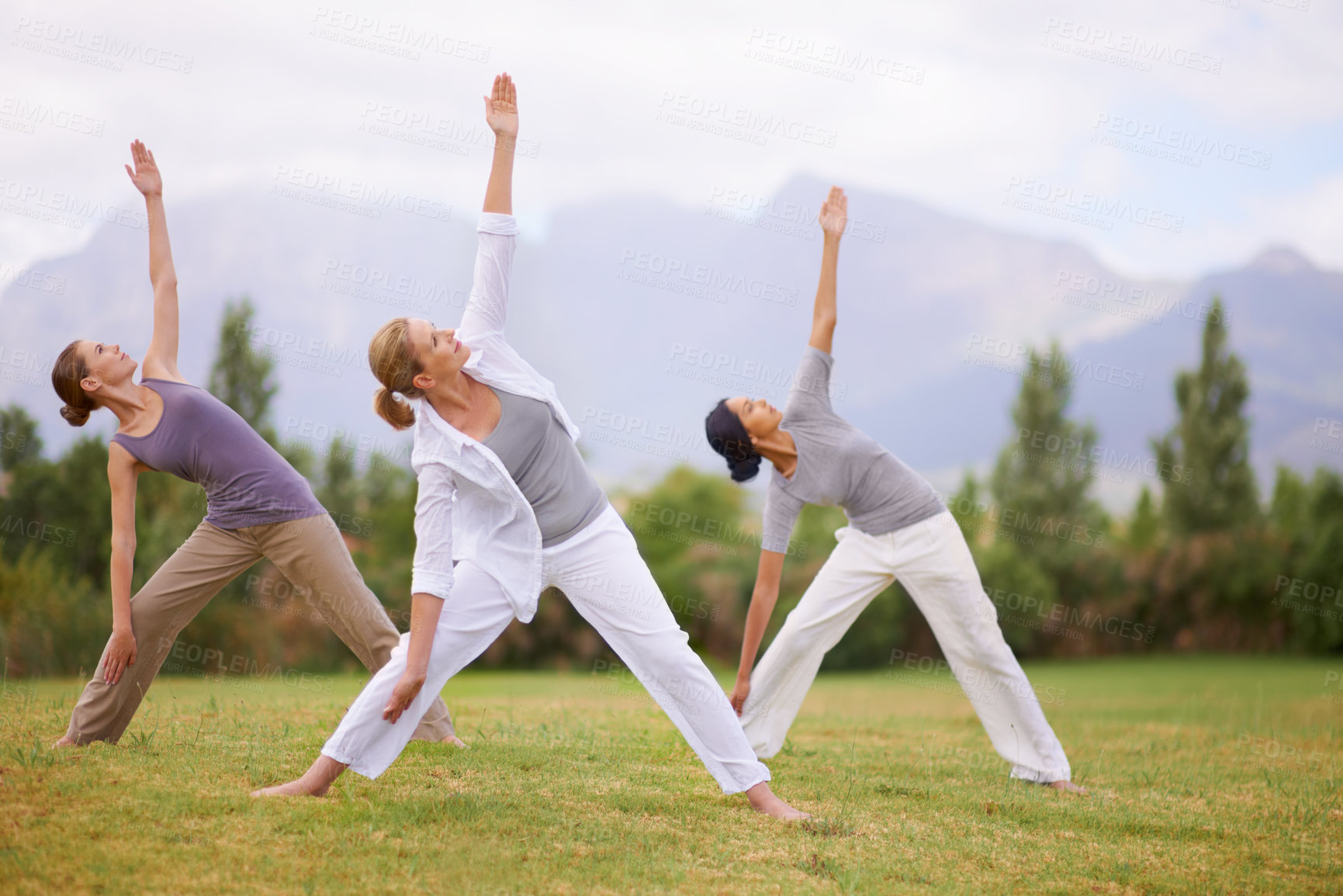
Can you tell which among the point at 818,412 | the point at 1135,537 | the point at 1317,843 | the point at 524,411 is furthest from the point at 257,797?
the point at 1135,537

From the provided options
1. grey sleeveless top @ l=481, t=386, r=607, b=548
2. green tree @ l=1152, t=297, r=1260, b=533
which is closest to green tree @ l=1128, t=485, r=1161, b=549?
green tree @ l=1152, t=297, r=1260, b=533

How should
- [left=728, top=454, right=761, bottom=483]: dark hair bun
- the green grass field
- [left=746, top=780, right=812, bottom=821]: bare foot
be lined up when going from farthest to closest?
[left=728, top=454, right=761, bottom=483]: dark hair bun < [left=746, top=780, right=812, bottom=821]: bare foot < the green grass field

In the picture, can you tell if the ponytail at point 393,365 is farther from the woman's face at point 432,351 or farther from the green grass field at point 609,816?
the green grass field at point 609,816

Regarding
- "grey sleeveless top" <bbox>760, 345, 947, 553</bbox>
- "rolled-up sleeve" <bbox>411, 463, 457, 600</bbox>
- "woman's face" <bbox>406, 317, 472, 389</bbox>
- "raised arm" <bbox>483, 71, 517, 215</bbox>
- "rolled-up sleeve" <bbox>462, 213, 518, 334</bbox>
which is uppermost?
"raised arm" <bbox>483, 71, 517, 215</bbox>

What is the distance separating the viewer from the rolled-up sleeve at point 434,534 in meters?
3.81

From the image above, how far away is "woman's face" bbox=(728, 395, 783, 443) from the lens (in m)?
4.97

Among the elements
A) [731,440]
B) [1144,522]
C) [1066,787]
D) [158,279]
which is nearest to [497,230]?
[731,440]

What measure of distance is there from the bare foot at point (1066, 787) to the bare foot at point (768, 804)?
5.71 ft

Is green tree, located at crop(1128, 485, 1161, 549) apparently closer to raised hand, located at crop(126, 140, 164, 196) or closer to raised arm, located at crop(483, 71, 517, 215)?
raised arm, located at crop(483, 71, 517, 215)

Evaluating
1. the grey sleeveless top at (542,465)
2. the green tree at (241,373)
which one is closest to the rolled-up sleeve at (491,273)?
the grey sleeveless top at (542,465)

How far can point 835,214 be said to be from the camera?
497 centimetres

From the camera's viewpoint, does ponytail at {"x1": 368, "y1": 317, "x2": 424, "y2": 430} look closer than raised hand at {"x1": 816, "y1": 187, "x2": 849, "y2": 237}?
Yes

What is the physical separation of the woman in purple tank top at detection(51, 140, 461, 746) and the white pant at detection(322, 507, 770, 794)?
1001 millimetres

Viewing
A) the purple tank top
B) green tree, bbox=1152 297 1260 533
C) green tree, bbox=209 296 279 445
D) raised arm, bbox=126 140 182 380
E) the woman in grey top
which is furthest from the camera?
green tree, bbox=1152 297 1260 533
